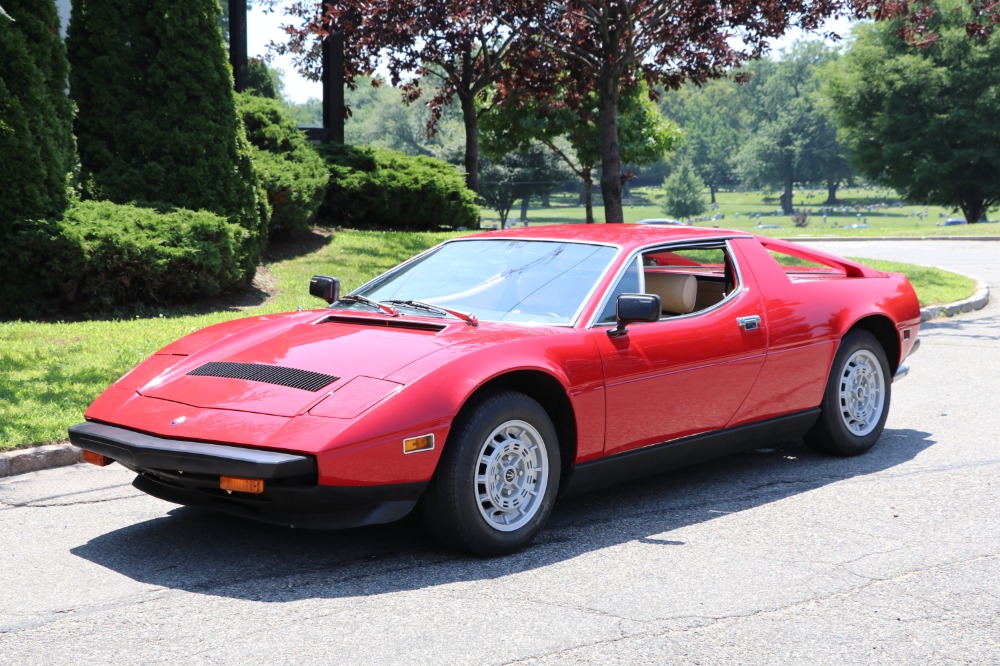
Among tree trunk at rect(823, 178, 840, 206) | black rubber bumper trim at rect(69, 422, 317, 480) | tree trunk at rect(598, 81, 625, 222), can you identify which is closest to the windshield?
black rubber bumper trim at rect(69, 422, 317, 480)

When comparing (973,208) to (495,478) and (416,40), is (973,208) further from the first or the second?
(495,478)

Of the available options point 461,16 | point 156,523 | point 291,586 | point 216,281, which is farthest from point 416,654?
point 461,16

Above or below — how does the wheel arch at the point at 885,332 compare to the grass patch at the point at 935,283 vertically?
above

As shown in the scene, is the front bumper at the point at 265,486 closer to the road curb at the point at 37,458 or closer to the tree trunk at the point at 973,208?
the road curb at the point at 37,458

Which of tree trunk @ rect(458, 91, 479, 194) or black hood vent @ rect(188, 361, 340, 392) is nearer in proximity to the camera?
black hood vent @ rect(188, 361, 340, 392)

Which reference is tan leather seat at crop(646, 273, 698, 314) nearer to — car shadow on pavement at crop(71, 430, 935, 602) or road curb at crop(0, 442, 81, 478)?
car shadow on pavement at crop(71, 430, 935, 602)

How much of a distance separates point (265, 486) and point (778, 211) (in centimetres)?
13287

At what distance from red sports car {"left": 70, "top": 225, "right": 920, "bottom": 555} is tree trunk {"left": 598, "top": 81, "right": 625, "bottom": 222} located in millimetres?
8984

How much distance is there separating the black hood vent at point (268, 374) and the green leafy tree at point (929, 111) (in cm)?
4694

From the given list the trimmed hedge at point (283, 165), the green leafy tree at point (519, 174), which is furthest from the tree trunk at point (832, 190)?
the trimmed hedge at point (283, 165)

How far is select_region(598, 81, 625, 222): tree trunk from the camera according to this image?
15509 millimetres

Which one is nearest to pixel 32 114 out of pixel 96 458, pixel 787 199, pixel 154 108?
pixel 154 108

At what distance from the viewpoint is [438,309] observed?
5.39m

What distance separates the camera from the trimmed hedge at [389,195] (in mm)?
18172
